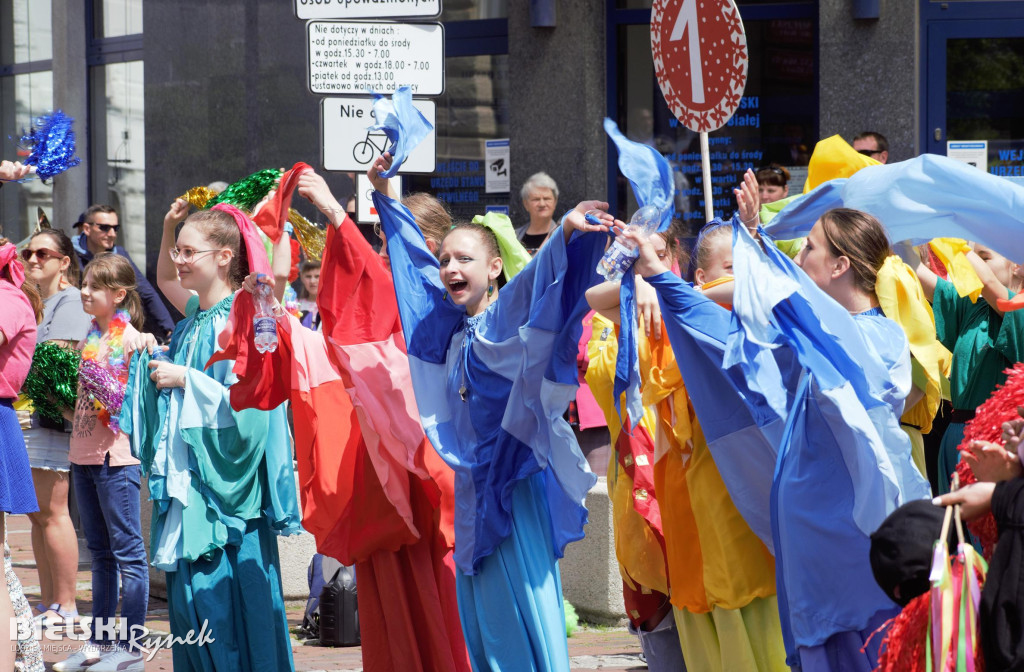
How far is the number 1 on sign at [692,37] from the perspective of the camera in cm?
489

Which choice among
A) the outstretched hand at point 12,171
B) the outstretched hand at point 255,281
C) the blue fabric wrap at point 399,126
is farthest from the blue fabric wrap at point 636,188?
the outstretched hand at point 12,171

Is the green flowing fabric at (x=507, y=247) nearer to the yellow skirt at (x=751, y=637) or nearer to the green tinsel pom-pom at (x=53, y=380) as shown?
the yellow skirt at (x=751, y=637)

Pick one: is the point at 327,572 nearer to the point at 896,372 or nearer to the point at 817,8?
the point at 896,372

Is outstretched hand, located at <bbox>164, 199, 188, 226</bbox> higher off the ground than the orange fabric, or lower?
higher

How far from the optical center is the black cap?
239cm

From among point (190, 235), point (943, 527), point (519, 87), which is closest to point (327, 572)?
point (190, 235)

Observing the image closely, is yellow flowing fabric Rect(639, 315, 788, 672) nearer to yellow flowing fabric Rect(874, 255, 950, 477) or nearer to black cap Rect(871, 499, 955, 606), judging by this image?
yellow flowing fabric Rect(874, 255, 950, 477)

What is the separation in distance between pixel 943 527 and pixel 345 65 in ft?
15.0

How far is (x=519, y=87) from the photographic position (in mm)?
9602

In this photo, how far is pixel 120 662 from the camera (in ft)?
18.3

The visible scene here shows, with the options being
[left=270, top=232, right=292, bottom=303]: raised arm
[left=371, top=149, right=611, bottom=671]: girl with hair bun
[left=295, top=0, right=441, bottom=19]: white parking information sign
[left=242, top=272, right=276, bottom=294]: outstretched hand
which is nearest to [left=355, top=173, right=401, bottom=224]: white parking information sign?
[left=295, top=0, right=441, bottom=19]: white parking information sign

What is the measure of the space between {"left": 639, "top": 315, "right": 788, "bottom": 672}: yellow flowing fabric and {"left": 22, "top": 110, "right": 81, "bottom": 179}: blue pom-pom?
141 inches

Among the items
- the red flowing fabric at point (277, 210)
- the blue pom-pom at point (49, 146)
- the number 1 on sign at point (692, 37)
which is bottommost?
the red flowing fabric at point (277, 210)

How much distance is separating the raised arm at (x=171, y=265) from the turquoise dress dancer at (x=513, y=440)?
1424mm
